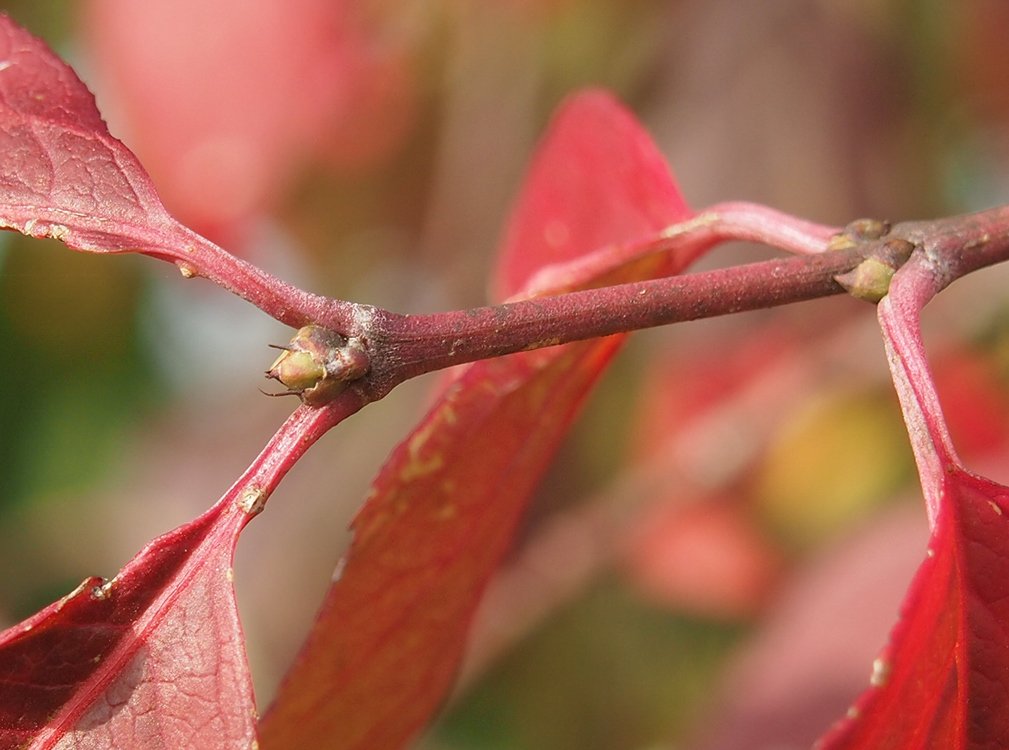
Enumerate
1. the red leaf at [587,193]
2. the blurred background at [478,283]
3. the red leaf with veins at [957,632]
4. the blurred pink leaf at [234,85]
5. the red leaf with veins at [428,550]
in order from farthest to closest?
1. the blurred pink leaf at [234,85]
2. the blurred background at [478,283]
3. the red leaf at [587,193]
4. the red leaf with veins at [428,550]
5. the red leaf with veins at [957,632]

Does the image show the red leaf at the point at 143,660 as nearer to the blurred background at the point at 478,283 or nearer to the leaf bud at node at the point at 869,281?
the leaf bud at node at the point at 869,281

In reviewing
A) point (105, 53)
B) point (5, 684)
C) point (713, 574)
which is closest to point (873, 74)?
point (713, 574)

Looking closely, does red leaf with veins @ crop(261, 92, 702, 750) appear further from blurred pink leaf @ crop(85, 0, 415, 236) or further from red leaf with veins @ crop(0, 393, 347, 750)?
blurred pink leaf @ crop(85, 0, 415, 236)

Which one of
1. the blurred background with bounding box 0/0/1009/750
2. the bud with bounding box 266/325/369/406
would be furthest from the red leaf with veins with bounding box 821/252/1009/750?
the blurred background with bounding box 0/0/1009/750

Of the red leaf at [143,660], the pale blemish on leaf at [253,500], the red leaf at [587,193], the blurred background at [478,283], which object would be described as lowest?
the red leaf at [143,660]

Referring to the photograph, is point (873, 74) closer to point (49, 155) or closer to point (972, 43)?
point (972, 43)

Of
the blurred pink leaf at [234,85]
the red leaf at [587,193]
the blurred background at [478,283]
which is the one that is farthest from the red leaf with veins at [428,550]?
the blurred pink leaf at [234,85]
